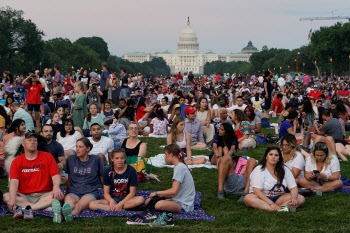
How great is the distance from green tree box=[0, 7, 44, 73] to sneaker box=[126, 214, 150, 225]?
54.8 meters

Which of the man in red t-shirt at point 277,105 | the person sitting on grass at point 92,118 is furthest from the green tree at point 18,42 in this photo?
the person sitting on grass at point 92,118

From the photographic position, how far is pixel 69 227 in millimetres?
7289

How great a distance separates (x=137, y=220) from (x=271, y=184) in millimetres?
2095

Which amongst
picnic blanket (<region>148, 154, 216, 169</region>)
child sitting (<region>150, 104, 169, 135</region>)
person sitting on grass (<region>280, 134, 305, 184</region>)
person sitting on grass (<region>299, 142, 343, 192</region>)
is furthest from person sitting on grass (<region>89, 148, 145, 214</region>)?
child sitting (<region>150, 104, 169, 135</region>)

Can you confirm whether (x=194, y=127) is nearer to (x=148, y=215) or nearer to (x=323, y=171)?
(x=323, y=171)

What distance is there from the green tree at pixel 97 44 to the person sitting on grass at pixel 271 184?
112805mm

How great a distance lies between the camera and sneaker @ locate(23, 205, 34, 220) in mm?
7668

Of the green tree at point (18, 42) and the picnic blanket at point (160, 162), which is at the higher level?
the green tree at point (18, 42)

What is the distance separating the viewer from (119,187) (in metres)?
8.27

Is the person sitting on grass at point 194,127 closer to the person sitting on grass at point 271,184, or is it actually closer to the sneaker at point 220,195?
the sneaker at point 220,195

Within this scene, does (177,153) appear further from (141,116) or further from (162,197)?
(141,116)

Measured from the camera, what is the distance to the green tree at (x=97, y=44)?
11969 cm

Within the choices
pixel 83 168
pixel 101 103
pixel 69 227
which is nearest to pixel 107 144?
pixel 83 168

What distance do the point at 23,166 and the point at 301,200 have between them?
3.98m
